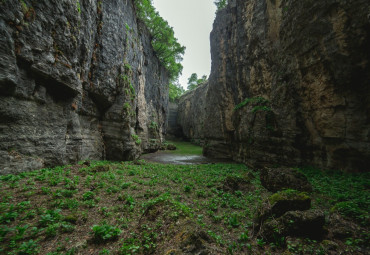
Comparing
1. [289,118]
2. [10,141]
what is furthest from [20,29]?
[289,118]

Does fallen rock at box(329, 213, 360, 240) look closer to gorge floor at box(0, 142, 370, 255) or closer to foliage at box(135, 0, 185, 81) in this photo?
gorge floor at box(0, 142, 370, 255)

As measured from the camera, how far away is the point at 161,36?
26.9m

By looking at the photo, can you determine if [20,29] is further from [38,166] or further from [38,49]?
[38,166]

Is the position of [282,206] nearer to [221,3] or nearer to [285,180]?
[285,180]

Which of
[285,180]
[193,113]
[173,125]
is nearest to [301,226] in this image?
[285,180]

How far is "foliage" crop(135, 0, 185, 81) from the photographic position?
2383 centimetres

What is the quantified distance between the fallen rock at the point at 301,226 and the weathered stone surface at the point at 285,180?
3199 millimetres

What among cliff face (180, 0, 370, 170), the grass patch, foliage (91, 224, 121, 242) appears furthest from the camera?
the grass patch

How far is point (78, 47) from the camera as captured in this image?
409 inches

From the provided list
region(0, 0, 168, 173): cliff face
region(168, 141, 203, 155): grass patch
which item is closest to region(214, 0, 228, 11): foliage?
region(0, 0, 168, 173): cliff face

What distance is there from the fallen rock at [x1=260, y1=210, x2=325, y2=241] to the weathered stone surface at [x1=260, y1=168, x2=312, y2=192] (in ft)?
10.5

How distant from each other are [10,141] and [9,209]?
13.6 feet

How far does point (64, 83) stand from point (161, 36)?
73.9 feet

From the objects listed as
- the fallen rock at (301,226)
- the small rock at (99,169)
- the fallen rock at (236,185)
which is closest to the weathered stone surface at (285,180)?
the fallen rock at (236,185)
